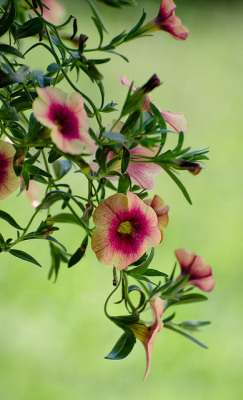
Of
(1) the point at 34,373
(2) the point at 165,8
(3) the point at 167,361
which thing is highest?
(2) the point at 165,8

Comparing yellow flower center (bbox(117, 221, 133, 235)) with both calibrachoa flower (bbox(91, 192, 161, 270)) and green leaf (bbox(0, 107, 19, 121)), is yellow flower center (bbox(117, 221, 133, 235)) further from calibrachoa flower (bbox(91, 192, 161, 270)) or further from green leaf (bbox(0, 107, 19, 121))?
green leaf (bbox(0, 107, 19, 121))

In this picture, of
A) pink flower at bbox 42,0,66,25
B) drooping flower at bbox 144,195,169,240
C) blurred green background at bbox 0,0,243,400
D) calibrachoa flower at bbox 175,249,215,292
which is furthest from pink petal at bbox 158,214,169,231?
blurred green background at bbox 0,0,243,400

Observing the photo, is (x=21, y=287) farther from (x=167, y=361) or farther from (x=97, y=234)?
(x=97, y=234)

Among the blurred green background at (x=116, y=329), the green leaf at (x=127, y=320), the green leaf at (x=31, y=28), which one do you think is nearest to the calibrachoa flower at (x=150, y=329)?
the green leaf at (x=127, y=320)

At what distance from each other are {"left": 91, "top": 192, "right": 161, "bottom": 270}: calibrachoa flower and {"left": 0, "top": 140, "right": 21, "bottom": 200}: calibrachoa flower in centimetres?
8

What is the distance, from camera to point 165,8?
0.50 metres

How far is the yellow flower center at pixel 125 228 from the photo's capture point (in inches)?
18.1

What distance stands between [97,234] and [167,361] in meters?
1.23

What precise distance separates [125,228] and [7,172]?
10 cm

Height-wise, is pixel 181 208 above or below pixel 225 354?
above

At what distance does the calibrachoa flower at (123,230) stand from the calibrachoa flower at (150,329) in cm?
4

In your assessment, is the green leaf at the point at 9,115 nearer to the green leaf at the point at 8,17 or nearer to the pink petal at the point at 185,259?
the green leaf at the point at 8,17

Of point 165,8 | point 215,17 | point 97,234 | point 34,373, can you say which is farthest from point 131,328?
point 215,17

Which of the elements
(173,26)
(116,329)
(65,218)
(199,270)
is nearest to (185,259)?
(199,270)
